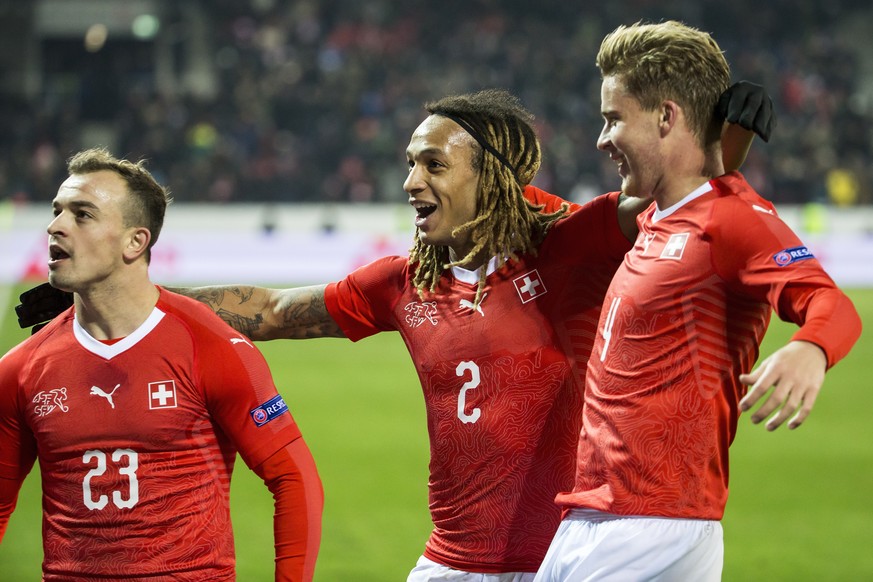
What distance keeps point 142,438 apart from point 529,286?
1336 mm

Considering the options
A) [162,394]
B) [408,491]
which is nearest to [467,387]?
[162,394]

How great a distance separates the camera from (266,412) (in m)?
Answer: 3.17

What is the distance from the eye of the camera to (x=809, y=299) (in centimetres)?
265

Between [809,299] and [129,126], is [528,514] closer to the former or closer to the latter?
[809,299]

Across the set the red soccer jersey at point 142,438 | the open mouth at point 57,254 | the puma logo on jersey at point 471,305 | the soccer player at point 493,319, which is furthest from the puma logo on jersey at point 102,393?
the puma logo on jersey at point 471,305

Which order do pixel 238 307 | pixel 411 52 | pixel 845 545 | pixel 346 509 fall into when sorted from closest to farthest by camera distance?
pixel 238 307 → pixel 845 545 → pixel 346 509 → pixel 411 52

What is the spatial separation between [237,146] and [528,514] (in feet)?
69.1

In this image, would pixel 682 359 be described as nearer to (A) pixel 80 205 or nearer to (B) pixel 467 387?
(B) pixel 467 387

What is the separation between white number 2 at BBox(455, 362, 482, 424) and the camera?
3.56m

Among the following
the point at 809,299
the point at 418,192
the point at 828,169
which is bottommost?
the point at 809,299

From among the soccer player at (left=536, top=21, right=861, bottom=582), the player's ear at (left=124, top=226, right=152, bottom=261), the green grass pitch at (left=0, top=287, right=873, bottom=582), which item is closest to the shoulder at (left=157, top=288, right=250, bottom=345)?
the player's ear at (left=124, top=226, right=152, bottom=261)

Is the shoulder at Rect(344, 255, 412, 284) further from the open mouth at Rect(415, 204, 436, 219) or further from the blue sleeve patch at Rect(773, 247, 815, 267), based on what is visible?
the blue sleeve patch at Rect(773, 247, 815, 267)

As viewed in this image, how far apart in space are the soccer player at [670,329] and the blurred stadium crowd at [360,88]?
17.8 metres

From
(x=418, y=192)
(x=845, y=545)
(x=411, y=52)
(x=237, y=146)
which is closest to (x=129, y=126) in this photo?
(x=237, y=146)
